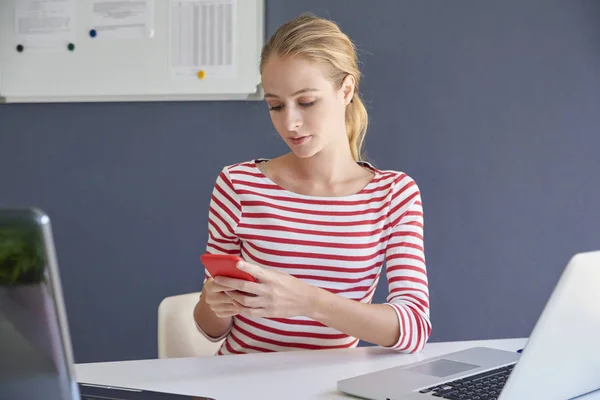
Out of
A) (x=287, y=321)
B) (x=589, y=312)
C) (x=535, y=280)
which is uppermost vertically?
(x=589, y=312)

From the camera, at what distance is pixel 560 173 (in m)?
2.29

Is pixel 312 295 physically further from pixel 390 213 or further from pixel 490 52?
pixel 490 52

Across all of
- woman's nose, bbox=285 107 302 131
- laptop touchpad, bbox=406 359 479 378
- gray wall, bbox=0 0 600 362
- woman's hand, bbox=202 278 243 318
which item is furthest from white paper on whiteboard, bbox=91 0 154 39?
laptop touchpad, bbox=406 359 479 378

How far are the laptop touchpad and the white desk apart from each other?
0.29ft

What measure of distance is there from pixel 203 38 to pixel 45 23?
59 centimetres

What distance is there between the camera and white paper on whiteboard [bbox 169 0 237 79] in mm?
2479

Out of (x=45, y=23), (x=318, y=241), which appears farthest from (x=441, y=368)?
(x=45, y=23)

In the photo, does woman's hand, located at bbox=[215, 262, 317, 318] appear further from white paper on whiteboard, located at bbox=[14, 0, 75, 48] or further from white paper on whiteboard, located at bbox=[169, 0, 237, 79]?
white paper on whiteboard, located at bbox=[14, 0, 75, 48]

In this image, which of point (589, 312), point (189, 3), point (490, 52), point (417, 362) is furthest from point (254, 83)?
point (589, 312)

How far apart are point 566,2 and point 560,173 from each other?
511mm

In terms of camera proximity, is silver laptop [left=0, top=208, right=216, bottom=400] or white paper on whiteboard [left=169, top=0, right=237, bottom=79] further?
white paper on whiteboard [left=169, top=0, right=237, bottom=79]

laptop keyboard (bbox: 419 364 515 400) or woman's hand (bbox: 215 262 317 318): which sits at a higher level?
woman's hand (bbox: 215 262 317 318)

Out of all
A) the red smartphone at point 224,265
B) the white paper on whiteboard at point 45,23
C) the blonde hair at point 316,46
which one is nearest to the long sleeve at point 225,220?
the blonde hair at point 316,46

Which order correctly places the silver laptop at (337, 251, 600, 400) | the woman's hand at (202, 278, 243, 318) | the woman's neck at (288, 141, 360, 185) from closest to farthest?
the silver laptop at (337, 251, 600, 400)
the woman's hand at (202, 278, 243, 318)
the woman's neck at (288, 141, 360, 185)
